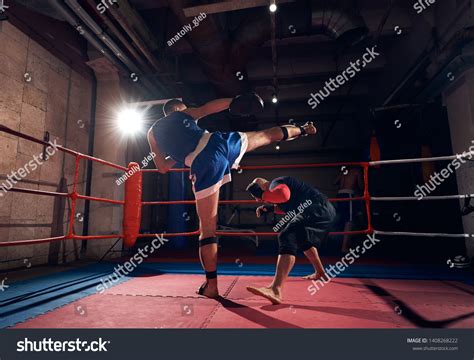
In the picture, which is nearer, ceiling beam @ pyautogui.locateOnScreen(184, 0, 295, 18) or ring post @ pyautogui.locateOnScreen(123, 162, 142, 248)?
ceiling beam @ pyautogui.locateOnScreen(184, 0, 295, 18)

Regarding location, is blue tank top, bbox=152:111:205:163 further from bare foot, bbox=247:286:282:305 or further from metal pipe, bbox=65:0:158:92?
metal pipe, bbox=65:0:158:92

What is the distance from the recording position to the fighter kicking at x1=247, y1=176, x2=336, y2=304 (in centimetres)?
212

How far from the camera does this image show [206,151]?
2232mm

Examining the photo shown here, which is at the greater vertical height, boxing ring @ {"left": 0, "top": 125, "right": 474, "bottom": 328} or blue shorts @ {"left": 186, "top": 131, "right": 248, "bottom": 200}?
blue shorts @ {"left": 186, "top": 131, "right": 248, "bottom": 200}

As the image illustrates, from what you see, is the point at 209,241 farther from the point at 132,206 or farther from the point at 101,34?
the point at 101,34

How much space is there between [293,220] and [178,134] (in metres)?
1.21

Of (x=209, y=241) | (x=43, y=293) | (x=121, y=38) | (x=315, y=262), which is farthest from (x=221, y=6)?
(x=43, y=293)

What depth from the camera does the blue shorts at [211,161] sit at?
7.20ft

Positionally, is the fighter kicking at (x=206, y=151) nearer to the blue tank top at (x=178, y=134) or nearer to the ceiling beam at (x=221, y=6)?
the blue tank top at (x=178, y=134)

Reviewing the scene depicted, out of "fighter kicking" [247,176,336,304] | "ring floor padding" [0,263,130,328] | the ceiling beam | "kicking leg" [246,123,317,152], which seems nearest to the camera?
"ring floor padding" [0,263,130,328]

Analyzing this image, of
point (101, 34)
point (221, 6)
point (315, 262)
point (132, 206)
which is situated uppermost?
point (221, 6)

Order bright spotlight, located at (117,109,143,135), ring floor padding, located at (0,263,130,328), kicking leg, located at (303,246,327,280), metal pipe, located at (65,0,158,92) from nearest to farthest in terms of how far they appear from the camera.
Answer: ring floor padding, located at (0,263,130,328)
kicking leg, located at (303,246,327,280)
metal pipe, located at (65,0,158,92)
bright spotlight, located at (117,109,143,135)

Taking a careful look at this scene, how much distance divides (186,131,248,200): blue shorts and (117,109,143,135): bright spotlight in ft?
12.8

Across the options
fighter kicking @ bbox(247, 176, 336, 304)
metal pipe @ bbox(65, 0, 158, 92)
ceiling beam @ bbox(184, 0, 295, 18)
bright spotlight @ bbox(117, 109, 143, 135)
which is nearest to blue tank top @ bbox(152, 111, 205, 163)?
fighter kicking @ bbox(247, 176, 336, 304)
